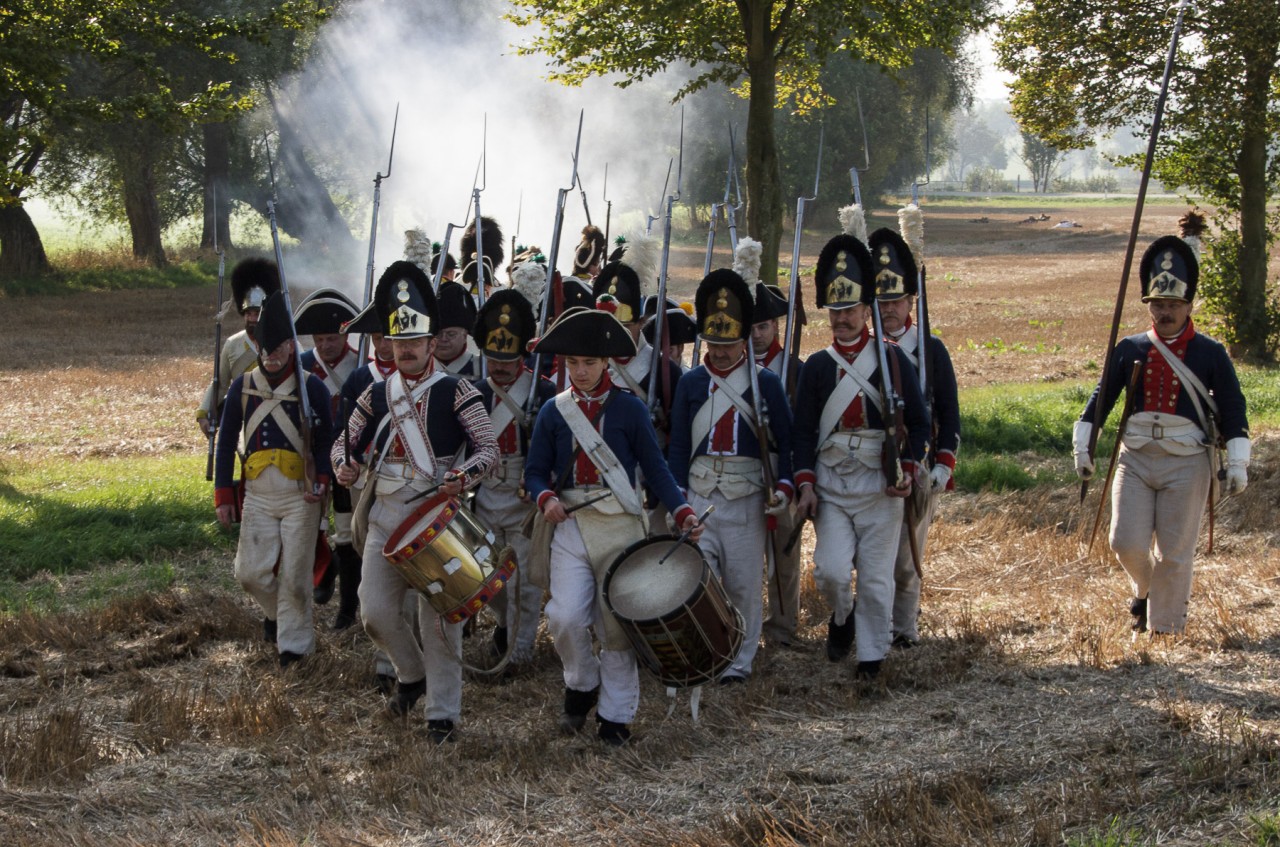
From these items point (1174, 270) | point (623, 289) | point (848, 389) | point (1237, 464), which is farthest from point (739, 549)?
point (1174, 270)

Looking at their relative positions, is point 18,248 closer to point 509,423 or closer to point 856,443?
point 509,423

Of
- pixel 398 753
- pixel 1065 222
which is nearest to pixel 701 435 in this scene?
pixel 398 753

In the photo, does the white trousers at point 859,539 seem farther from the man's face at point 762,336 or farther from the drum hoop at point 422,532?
the drum hoop at point 422,532

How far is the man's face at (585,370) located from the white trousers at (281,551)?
216cm

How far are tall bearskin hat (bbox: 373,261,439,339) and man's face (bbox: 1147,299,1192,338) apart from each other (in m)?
4.06

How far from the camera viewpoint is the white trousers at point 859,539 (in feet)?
23.8

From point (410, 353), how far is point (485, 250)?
237 inches

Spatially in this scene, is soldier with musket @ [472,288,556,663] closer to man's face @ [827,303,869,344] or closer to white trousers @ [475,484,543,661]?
white trousers @ [475,484,543,661]

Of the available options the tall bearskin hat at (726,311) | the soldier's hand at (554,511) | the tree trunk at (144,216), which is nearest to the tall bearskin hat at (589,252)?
the tall bearskin hat at (726,311)

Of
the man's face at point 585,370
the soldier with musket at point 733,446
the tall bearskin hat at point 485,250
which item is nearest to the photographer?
the man's face at point 585,370

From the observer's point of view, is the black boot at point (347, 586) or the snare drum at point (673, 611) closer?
the snare drum at point (673, 611)

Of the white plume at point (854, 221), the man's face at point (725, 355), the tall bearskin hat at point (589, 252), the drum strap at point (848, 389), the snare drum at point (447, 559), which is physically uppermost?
the white plume at point (854, 221)

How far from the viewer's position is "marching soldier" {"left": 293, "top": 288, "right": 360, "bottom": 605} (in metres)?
8.68

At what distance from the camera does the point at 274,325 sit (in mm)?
7887
